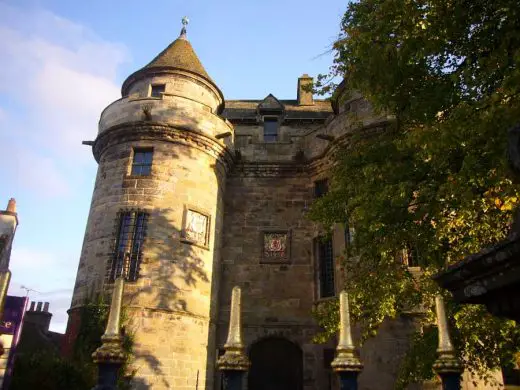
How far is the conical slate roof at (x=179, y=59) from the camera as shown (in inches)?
733

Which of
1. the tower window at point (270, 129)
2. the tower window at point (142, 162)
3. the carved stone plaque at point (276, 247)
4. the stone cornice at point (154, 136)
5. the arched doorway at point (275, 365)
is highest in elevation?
the tower window at point (270, 129)

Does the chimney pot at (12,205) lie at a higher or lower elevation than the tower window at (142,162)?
higher

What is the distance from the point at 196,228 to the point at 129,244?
2427 millimetres

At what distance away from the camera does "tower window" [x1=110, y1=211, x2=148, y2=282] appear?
14.2m

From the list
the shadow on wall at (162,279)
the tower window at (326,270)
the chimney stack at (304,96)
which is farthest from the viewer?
the chimney stack at (304,96)

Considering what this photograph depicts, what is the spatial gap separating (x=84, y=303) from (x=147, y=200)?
3911mm

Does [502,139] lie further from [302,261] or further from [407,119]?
[302,261]

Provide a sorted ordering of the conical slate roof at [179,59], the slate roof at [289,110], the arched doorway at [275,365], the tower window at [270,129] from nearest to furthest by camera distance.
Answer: the arched doorway at [275,365], the conical slate roof at [179,59], the tower window at [270,129], the slate roof at [289,110]

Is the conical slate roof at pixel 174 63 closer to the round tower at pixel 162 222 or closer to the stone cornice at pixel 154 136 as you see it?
the round tower at pixel 162 222

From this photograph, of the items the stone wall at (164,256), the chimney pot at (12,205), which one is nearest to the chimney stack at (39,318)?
the chimney pot at (12,205)

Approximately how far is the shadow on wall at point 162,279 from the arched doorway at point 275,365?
2.90m

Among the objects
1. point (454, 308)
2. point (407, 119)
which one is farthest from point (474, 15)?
point (454, 308)

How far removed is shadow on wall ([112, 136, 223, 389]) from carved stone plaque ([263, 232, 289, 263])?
278 centimetres

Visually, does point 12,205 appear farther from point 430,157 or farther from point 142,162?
point 430,157
